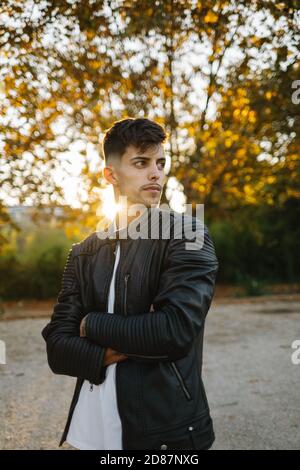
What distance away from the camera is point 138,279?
1.91 metres

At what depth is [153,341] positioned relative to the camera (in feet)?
5.75

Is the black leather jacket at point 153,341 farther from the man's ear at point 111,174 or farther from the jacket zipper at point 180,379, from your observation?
the man's ear at point 111,174

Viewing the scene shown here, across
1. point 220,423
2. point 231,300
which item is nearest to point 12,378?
point 220,423

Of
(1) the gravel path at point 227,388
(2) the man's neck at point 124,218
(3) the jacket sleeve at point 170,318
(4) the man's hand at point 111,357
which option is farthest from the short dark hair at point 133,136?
(1) the gravel path at point 227,388

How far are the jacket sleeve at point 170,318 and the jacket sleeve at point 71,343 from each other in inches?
2.6

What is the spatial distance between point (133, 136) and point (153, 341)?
84cm

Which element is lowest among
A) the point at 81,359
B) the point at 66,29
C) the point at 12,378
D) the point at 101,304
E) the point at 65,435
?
the point at 12,378

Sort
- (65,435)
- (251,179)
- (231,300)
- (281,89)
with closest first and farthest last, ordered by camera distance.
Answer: (65,435)
(281,89)
(251,179)
(231,300)

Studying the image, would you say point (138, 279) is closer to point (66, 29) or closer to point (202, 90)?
point (66, 29)

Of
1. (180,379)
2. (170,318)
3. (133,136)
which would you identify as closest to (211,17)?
(133,136)

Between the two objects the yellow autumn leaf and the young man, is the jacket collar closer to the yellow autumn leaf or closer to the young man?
the young man

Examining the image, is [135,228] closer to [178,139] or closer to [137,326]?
[137,326]

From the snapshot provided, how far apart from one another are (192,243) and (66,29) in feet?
8.44

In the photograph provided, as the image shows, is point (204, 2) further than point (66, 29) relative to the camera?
No
